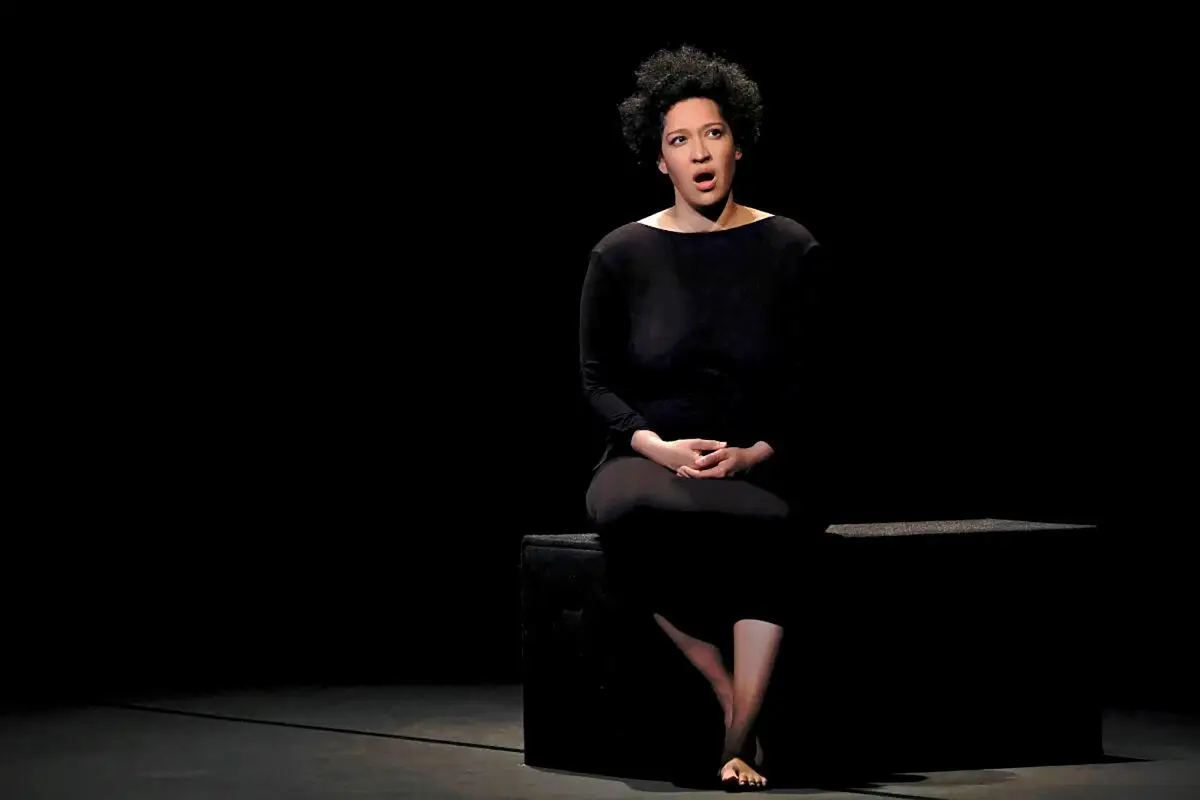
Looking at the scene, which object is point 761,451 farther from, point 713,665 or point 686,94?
Answer: point 686,94

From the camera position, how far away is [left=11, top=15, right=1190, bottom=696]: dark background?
5.70m

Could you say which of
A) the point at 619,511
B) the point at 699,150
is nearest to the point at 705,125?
the point at 699,150

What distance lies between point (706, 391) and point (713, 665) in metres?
0.52

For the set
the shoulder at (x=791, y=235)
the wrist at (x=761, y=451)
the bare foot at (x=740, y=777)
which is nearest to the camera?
the bare foot at (x=740, y=777)

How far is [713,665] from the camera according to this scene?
3.79m

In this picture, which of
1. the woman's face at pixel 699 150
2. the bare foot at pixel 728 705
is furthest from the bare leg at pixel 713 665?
the woman's face at pixel 699 150

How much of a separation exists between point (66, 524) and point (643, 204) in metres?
2.06

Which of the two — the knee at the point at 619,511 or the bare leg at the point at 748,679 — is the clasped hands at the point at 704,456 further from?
the bare leg at the point at 748,679

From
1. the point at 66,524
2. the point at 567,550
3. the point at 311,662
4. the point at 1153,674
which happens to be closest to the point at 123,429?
the point at 66,524

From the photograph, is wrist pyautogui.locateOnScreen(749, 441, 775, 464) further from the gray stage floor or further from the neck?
the gray stage floor

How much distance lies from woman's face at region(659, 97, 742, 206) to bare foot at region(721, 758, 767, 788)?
107cm

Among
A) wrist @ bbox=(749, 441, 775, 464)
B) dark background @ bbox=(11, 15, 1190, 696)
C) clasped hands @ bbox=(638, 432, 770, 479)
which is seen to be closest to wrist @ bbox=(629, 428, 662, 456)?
clasped hands @ bbox=(638, 432, 770, 479)

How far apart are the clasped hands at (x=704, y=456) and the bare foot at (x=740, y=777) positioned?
0.54 metres

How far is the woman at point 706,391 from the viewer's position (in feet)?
12.4
